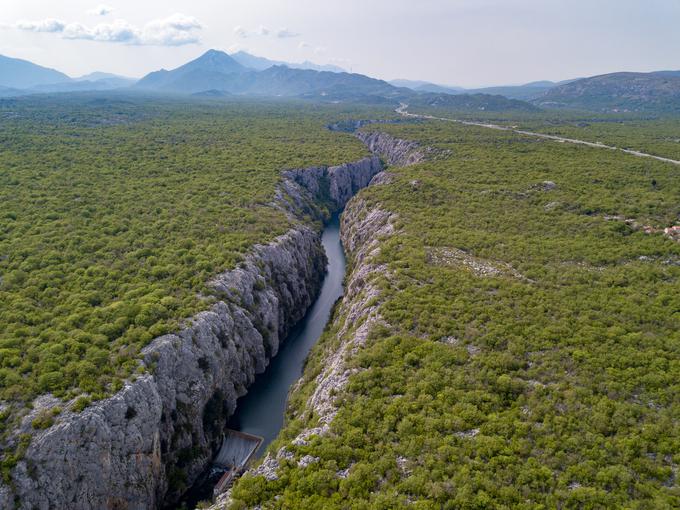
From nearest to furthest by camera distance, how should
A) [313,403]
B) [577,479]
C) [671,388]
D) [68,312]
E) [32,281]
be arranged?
[577,479], [671,388], [313,403], [68,312], [32,281]

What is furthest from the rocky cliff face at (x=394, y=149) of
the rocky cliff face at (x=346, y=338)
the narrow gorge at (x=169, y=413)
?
the narrow gorge at (x=169, y=413)

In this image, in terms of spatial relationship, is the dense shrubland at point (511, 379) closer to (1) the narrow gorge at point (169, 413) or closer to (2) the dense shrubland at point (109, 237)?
(1) the narrow gorge at point (169, 413)

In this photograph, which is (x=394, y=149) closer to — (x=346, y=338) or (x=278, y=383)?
(x=278, y=383)

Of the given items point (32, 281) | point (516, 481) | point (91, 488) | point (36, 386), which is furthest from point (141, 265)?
point (516, 481)

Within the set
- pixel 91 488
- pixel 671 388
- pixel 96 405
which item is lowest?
pixel 91 488

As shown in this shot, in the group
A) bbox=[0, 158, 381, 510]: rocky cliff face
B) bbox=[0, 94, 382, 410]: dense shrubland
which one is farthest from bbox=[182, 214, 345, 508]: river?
bbox=[0, 94, 382, 410]: dense shrubland

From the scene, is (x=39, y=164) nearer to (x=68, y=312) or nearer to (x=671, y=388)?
(x=68, y=312)

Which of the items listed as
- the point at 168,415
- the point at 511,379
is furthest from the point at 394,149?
the point at 168,415

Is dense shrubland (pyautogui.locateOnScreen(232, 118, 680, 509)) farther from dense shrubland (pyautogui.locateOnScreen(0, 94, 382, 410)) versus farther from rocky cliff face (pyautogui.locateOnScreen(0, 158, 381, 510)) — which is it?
dense shrubland (pyautogui.locateOnScreen(0, 94, 382, 410))
